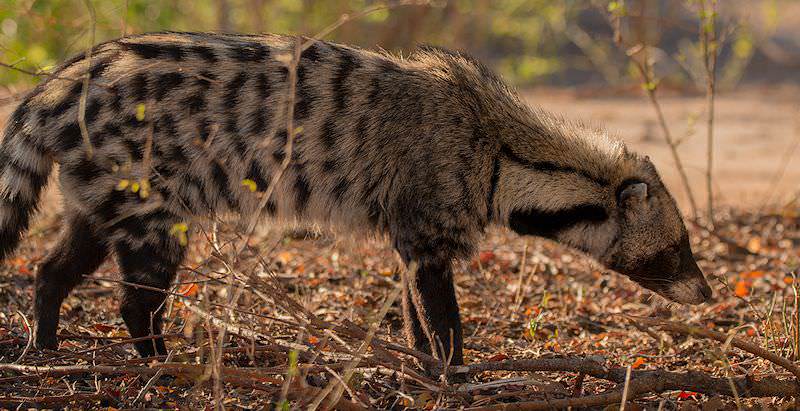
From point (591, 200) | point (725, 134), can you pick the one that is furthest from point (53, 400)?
point (725, 134)

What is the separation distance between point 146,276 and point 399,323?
70.3 inches

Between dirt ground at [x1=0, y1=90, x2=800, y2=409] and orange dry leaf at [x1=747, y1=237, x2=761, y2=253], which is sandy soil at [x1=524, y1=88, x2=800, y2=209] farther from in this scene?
orange dry leaf at [x1=747, y1=237, x2=761, y2=253]

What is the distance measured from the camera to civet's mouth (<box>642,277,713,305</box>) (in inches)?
231

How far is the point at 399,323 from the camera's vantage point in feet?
21.5

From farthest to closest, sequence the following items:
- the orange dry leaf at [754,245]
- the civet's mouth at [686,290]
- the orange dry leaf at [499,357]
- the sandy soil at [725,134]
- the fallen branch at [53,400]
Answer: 1. the sandy soil at [725,134]
2. the orange dry leaf at [754,245]
3. the civet's mouth at [686,290]
4. the orange dry leaf at [499,357]
5. the fallen branch at [53,400]

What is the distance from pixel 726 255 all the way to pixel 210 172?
14.4ft

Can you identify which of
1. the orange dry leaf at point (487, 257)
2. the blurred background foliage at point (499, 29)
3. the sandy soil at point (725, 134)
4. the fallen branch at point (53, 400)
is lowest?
the fallen branch at point (53, 400)

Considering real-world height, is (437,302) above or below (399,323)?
above

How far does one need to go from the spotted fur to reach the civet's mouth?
0.42ft

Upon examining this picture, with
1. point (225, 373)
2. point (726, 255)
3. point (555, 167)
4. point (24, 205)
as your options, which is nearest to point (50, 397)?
point (225, 373)

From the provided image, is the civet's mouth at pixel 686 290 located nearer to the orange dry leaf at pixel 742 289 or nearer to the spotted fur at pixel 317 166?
the spotted fur at pixel 317 166

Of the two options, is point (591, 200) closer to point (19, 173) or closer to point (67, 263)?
point (67, 263)

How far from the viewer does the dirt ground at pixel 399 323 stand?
15.8ft

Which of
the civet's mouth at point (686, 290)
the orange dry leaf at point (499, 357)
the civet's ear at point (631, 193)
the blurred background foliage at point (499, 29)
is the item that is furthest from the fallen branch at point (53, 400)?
the blurred background foliage at point (499, 29)
